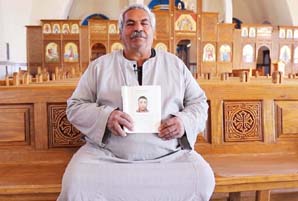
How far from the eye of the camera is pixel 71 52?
12742mm

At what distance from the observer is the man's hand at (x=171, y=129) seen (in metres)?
1.66

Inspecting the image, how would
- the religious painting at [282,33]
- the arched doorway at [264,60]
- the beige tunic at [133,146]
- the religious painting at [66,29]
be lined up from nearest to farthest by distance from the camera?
the beige tunic at [133,146], the religious painting at [66,29], the religious painting at [282,33], the arched doorway at [264,60]

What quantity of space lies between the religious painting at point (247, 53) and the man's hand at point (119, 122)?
511 inches

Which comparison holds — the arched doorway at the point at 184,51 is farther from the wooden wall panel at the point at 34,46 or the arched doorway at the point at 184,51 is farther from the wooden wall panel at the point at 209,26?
the wooden wall panel at the point at 34,46

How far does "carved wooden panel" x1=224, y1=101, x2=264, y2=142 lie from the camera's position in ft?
7.28

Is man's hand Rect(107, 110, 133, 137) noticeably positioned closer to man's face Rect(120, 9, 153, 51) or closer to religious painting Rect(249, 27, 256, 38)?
man's face Rect(120, 9, 153, 51)

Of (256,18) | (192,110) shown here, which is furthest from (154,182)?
(256,18)

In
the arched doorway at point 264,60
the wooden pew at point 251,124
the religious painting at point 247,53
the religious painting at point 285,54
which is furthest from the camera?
the arched doorway at point 264,60

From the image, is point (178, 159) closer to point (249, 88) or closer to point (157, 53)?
point (157, 53)

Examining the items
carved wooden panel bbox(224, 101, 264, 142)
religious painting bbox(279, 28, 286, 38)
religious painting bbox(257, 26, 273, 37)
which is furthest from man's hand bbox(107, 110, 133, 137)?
religious painting bbox(279, 28, 286, 38)

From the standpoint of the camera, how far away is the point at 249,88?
2.23 meters

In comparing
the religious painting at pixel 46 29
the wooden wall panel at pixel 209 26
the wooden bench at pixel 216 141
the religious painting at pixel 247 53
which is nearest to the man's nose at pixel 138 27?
the wooden bench at pixel 216 141

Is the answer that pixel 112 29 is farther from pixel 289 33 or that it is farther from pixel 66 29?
pixel 289 33

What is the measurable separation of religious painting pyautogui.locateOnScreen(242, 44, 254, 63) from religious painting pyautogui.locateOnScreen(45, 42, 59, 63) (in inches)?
266
